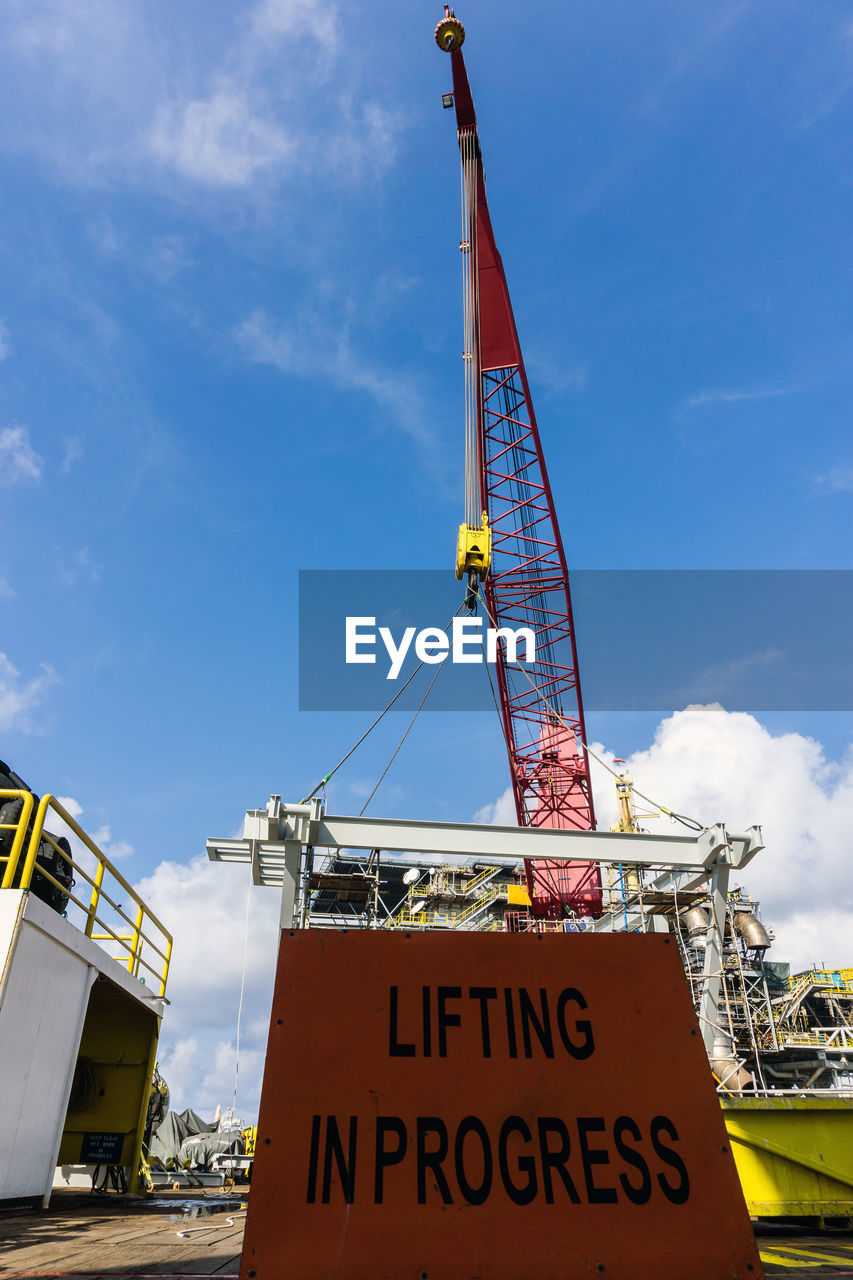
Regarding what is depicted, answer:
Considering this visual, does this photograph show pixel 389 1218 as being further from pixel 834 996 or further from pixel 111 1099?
pixel 834 996

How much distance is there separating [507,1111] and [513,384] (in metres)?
28.5

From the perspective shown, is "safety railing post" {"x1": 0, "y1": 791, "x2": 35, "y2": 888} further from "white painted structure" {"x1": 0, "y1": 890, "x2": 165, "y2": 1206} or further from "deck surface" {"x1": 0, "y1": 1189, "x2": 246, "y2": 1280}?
"deck surface" {"x1": 0, "y1": 1189, "x2": 246, "y2": 1280}

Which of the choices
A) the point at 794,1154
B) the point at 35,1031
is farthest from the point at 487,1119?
the point at 794,1154

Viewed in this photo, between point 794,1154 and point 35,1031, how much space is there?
8496 millimetres

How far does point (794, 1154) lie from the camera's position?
8.43 metres

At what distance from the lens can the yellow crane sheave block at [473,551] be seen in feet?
80.0

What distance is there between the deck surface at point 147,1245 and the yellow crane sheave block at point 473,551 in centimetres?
1850

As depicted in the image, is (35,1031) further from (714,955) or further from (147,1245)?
(714,955)

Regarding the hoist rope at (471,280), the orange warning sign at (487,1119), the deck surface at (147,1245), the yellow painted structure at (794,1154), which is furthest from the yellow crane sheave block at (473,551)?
the orange warning sign at (487,1119)

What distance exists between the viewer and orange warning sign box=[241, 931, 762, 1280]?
321 centimetres

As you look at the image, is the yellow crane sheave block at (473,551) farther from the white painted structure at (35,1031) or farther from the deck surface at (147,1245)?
the deck surface at (147,1245)

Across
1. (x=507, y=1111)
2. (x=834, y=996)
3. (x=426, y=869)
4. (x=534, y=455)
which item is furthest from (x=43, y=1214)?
(x=834, y=996)

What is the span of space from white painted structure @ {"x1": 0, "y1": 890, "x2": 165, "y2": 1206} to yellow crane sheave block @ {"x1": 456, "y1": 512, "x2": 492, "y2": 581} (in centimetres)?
1738

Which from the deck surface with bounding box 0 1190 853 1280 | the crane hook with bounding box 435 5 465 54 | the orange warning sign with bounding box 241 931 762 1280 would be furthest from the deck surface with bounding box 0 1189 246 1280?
the crane hook with bounding box 435 5 465 54
